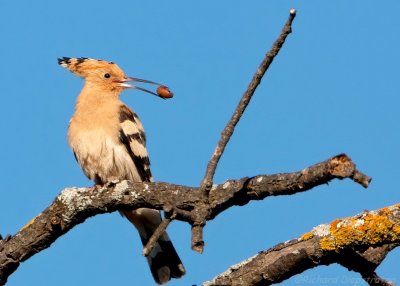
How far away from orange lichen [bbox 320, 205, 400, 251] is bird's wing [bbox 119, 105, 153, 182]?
103 inches

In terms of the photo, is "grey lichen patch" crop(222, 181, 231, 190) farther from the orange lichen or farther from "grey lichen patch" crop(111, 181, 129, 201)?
"grey lichen patch" crop(111, 181, 129, 201)

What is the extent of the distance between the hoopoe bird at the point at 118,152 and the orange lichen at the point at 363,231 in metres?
2.13

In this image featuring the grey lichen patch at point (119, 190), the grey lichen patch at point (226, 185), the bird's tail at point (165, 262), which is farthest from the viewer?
the bird's tail at point (165, 262)

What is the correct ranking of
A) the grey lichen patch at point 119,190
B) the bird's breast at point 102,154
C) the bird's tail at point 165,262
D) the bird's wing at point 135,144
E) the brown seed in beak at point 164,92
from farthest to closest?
1. the bird's wing at point 135,144
2. the bird's breast at point 102,154
3. the bird's tail at point 165,262
4. the brown seed in beak at point 164,92
5. the grey lichen patch at point 119,190

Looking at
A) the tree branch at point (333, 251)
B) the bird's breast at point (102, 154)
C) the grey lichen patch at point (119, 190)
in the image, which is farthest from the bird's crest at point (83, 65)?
the tree branch at point (333, 251)

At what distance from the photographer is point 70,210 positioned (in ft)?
12.3

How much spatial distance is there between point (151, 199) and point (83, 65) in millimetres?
3004

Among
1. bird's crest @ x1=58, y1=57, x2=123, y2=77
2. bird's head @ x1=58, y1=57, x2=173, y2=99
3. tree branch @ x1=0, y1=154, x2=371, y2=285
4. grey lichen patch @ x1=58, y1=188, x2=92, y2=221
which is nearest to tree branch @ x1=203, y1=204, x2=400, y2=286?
tree branch @ x1=0, y1=154, x2=371, y2=285

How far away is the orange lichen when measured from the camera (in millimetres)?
2844

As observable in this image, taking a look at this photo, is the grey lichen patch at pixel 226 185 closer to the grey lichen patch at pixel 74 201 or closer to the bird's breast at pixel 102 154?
the grey lichen patch at pixel 74 201

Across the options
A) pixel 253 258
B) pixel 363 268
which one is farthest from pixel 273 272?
pixel 363 268

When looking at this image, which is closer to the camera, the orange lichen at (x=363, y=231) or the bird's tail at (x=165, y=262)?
the orange lichen at (x=363, y=231)

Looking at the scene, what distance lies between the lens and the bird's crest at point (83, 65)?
6.20m

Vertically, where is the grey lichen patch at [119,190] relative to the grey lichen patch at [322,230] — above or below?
above
